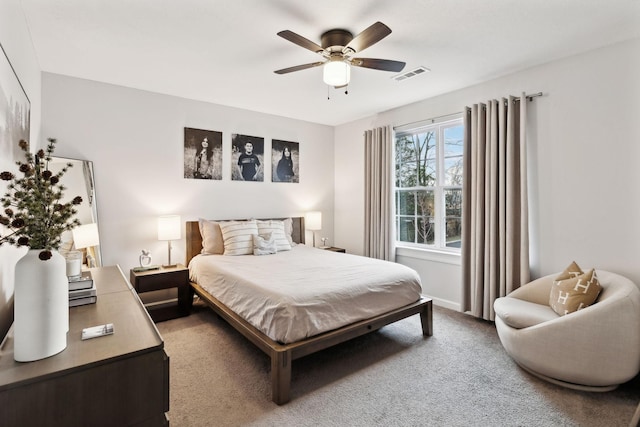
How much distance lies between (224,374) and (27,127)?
7.16 feet

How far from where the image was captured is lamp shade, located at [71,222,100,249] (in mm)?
3072

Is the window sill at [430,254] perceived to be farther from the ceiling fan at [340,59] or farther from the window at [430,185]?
the ceiling fan at [340,59]

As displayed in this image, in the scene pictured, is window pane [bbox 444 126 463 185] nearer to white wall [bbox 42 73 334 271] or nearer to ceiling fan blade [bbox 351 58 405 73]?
ceiling fan blade [bbox 351 58 405 73]

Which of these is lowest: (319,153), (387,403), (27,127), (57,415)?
(387,403)

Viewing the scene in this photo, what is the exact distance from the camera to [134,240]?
374 centimetres

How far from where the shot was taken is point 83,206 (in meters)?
3.30

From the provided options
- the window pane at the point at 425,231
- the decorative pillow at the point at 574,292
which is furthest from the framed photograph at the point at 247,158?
the decorative pillow at the point at 574,292

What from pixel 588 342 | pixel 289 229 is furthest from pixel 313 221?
pixel 588 342

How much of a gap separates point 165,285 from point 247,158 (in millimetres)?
2030

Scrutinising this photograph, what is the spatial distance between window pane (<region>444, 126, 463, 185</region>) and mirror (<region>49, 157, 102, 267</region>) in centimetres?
405

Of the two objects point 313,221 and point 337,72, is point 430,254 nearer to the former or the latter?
point 313,221

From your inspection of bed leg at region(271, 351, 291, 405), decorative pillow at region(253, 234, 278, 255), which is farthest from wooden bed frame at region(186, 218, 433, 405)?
decorative pillow at region(253, 234, 278, 255)

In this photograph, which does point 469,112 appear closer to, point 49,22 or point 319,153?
point 319,153

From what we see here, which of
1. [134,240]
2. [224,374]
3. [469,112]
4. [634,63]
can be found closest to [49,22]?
[134,240]
